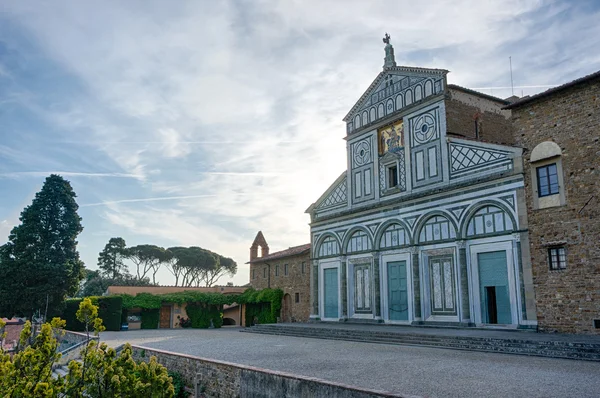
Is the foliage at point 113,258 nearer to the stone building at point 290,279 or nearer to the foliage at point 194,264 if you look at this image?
the foliage at point 194,264

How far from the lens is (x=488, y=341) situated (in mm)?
14867

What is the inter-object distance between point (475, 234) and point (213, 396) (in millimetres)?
13113

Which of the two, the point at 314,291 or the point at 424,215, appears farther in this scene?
the point at 314,291

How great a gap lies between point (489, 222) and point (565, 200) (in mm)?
3396

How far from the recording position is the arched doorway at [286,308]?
31.8 meters

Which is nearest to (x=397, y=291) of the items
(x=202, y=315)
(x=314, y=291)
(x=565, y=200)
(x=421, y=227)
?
(x=421, y=227)

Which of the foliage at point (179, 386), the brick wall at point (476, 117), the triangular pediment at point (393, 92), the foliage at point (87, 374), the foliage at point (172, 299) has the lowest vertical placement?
the foliage at point (179, 386)

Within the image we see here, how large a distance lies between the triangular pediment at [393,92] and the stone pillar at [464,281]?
25.3 feet

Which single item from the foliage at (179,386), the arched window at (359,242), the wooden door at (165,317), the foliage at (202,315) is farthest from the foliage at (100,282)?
the foliage at (179,386)

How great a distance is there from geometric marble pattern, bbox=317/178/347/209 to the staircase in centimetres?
874

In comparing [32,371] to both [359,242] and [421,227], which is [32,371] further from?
[359,242]

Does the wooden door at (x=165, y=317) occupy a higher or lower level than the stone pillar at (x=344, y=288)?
lower

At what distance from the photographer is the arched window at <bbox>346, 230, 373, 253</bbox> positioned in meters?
25.7

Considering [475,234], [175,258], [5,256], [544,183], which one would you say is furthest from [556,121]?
[175,258]
